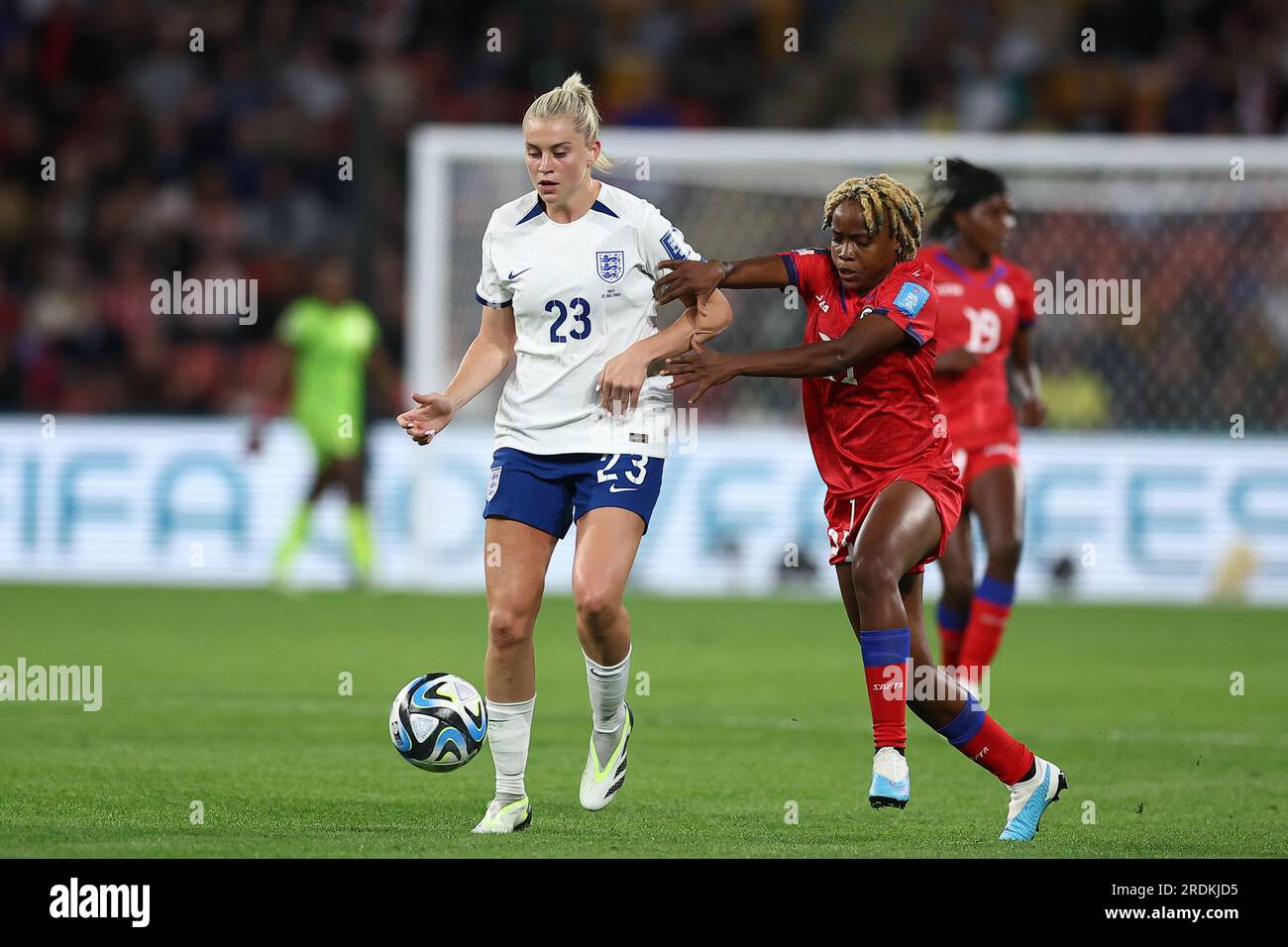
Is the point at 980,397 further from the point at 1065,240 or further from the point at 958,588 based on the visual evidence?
the point at 1065,240

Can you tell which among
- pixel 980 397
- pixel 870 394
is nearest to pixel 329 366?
pixel 980 397

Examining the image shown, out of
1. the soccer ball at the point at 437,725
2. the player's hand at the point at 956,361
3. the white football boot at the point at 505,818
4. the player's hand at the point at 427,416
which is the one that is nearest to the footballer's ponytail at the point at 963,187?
the player's hand at the point at 956,361

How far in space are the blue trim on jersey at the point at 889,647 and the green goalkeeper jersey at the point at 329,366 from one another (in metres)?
10.3

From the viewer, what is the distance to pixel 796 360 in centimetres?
624

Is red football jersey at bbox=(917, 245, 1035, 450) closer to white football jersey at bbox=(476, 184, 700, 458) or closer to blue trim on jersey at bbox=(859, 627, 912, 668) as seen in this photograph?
white football jersey at bbox=(476, 184, 700, 458)

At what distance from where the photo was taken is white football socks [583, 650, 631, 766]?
6871mm

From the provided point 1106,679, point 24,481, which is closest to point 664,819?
point 1106,679

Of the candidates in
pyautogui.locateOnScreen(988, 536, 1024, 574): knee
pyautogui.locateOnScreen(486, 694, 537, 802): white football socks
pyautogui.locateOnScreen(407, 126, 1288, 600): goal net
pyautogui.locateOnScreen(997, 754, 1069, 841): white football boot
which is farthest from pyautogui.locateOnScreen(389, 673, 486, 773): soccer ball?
pyautogui.locateOnScreen(407, 126, 1288, 600): goal net

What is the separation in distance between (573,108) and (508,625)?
65.9 inches

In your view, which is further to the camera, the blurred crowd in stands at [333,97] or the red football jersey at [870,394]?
the blurred crowd in stands at [333,97]

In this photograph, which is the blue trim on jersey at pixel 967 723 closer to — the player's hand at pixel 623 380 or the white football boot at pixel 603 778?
the white football boot at pixel 603 778

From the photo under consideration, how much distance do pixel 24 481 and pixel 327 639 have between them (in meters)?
5.19

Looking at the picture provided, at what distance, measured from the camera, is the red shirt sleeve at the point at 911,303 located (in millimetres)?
6375

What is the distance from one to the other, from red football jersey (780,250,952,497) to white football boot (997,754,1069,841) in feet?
3.48
